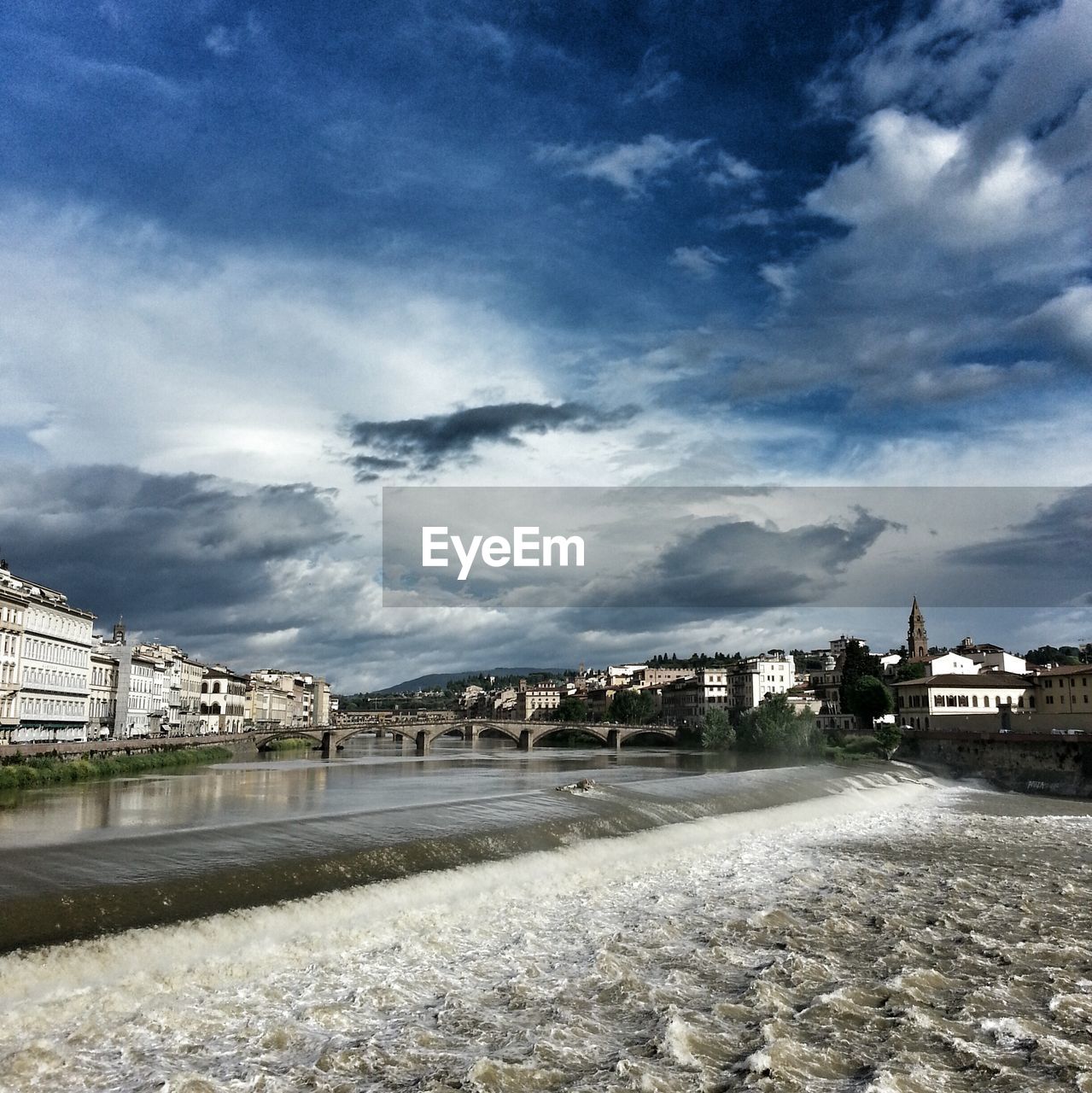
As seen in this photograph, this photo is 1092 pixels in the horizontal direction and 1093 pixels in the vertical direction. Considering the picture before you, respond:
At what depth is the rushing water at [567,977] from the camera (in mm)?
9836

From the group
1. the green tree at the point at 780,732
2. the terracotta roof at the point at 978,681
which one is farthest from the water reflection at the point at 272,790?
the terracotta roof at the point at 978,681

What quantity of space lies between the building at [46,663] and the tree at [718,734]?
5478 centimetres

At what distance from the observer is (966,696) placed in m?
80.2

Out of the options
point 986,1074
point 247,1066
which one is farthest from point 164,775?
point 986,1074

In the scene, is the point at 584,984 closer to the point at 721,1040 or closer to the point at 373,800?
the point at 721,1040

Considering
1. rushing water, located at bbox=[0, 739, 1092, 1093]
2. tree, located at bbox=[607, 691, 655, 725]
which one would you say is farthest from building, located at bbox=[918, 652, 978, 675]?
rushing water, located at bbox=[0, 739, 1092, 1093]

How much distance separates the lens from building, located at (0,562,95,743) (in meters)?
58.9

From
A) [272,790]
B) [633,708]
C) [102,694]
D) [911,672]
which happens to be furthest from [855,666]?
[102,694]

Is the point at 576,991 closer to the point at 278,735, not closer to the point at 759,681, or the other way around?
the point at 278,735

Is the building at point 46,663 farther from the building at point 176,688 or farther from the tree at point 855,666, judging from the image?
the tree at point 855,666

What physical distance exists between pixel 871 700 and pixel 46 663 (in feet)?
224

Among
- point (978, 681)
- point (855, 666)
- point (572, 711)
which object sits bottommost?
point (572, 711)

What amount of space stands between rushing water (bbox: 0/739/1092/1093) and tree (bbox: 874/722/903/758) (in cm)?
4875

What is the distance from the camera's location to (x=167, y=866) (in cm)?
1628
